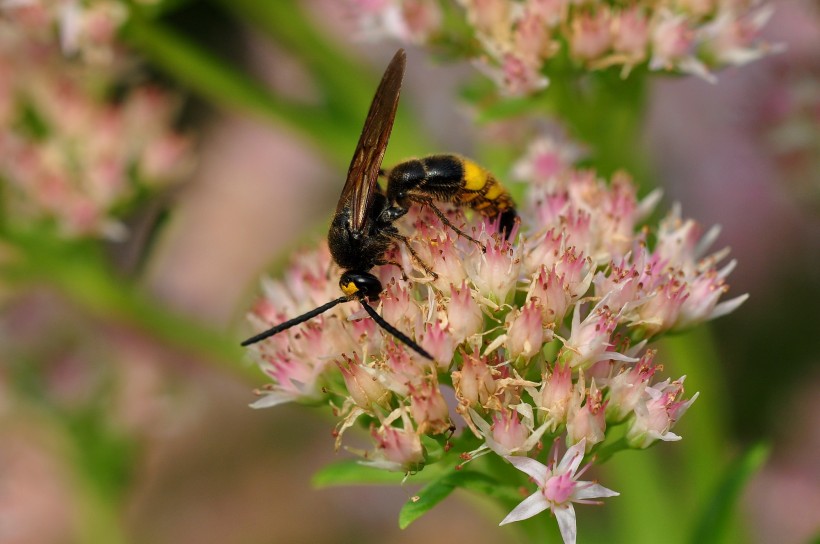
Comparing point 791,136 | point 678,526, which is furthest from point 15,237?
point 791,136

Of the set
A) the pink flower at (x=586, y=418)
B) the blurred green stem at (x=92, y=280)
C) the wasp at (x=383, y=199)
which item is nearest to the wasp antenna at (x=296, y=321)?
the wasp at (x=383, y=199)

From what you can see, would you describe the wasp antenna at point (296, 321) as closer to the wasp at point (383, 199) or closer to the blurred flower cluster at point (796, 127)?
the wasp at point (383, 199)

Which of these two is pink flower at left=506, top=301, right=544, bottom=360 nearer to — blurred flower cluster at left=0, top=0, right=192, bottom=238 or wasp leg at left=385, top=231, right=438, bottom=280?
wasp leg at left=385, top=231, right=438, bottom=280

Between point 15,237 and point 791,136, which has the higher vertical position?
point 15,237

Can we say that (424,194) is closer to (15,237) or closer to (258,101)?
(258,101)

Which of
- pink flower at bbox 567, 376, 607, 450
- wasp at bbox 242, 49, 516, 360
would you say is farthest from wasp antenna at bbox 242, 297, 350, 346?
pink flower at bbox 567, 376, 607, 450

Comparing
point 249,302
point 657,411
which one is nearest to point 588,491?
point 657,411
